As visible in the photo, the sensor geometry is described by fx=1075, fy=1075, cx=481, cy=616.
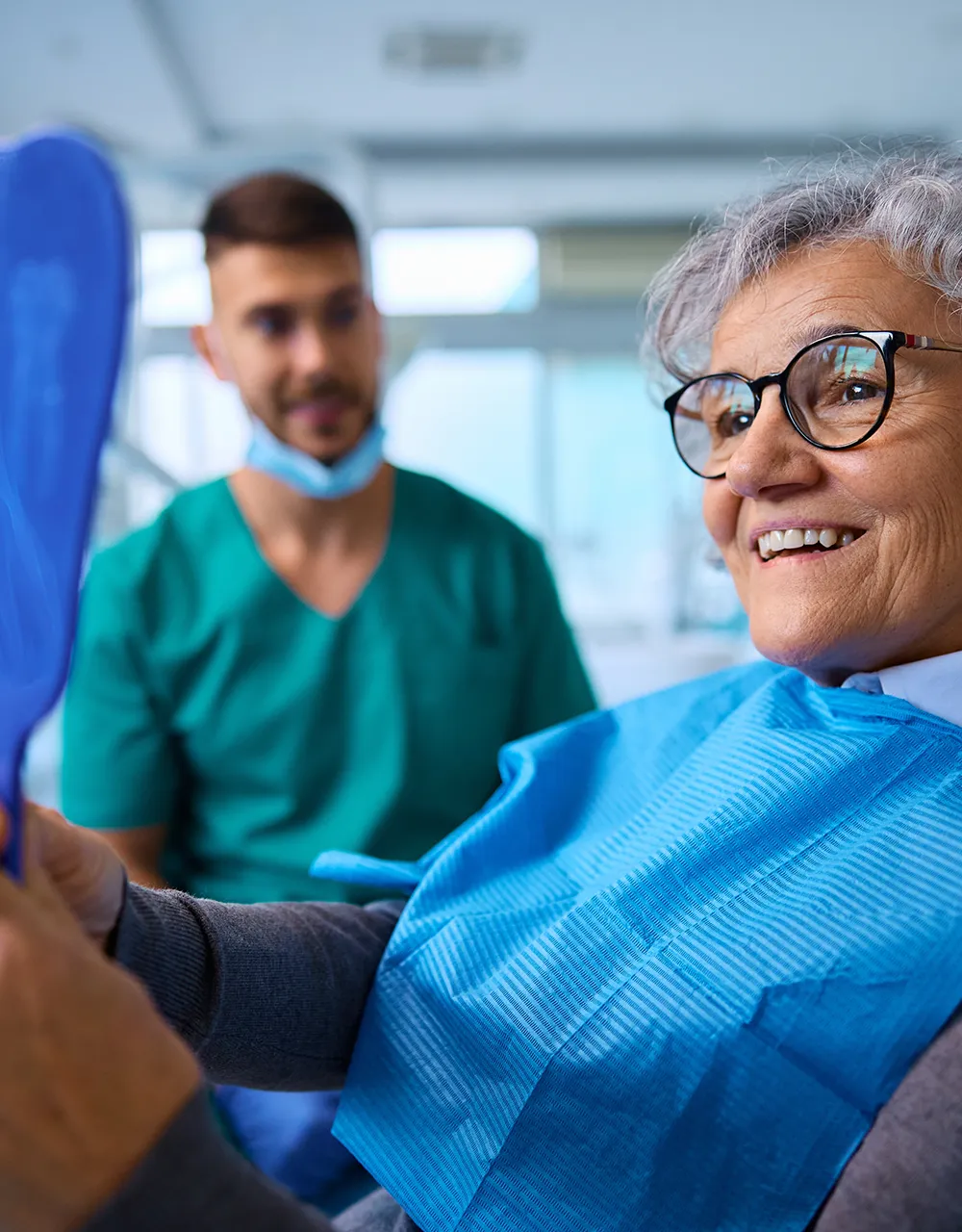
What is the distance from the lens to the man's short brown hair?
158 cm

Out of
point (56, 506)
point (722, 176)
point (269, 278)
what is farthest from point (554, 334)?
point (56, 506)

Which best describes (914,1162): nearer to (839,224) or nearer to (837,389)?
(837,389)

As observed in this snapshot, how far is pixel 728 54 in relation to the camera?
3.96 m

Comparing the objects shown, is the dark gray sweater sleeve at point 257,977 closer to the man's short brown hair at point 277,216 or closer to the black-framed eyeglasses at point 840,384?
the black-framed eyeglasses at point 840,384

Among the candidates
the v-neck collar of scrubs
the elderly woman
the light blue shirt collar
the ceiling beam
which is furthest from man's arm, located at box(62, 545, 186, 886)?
the ceiling beam

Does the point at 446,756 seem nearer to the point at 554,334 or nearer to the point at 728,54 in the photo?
the point at 728,54

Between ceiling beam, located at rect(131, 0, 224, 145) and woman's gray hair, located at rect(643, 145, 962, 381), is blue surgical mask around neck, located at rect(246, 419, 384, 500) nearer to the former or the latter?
woman's gray hair, located at rect(643, 145, 962, 381)

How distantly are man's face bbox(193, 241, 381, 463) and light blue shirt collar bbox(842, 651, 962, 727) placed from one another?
3.27 ft

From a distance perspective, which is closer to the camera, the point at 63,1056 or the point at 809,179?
the point at 63,1056

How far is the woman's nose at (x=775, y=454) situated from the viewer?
81 cm

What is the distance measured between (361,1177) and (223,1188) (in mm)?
812

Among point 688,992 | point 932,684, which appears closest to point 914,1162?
point 688,992

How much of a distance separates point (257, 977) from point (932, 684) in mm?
545

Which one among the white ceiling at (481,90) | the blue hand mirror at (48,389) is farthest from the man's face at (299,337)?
the white ceiling at (481,90)
